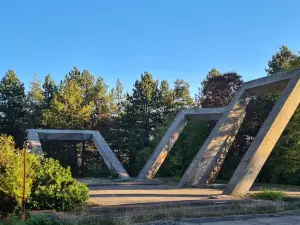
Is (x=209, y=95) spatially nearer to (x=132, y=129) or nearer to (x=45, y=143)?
(x=132, y=129)

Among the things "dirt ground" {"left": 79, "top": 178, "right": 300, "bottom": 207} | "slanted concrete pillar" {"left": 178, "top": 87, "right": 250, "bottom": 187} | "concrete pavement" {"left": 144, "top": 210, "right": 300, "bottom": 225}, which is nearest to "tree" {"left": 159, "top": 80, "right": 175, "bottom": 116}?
"dirt ground" {"left": 79, "top": 178, "right": 300, "bottom": 207}

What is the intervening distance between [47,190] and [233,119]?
11302mm

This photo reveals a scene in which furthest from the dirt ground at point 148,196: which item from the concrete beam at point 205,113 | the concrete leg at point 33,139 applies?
the concrete leg at point 33,139

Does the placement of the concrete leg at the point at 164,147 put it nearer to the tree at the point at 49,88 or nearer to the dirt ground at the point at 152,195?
the dirt ground at the point at 152,195

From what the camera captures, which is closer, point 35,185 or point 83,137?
point 35,185

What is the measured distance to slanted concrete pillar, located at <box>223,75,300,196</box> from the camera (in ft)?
40.9

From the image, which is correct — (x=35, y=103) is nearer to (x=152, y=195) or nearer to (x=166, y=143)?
(x=166, y=143)

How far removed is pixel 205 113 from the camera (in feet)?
69.1

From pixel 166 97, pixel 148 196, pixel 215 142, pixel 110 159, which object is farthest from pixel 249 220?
pixel 166 97

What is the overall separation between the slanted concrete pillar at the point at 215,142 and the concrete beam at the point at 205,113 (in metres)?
2.42

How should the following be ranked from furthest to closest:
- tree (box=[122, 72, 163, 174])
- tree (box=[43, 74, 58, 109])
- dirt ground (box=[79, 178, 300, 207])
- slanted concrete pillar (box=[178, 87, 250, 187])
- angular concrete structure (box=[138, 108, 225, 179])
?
tree (box=[43, 74, 58, 109]) → tree (box=[122, 72, 163, 174]) → angular concrete structure (box=[138, 108, 225, 179]) → slanted concrete pillar (box=[178, 87, 250, 187]) → dirt ground (box=[79, 178, 300, 207])

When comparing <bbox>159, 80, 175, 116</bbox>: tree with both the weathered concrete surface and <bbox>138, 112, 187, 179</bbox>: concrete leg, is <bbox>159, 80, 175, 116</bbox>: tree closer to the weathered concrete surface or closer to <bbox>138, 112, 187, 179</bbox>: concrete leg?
<bbox>138, 112, 187, 179</bbox>: concrete leg

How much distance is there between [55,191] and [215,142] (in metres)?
A: 10.1

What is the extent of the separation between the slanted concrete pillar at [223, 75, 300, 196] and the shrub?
702cm
